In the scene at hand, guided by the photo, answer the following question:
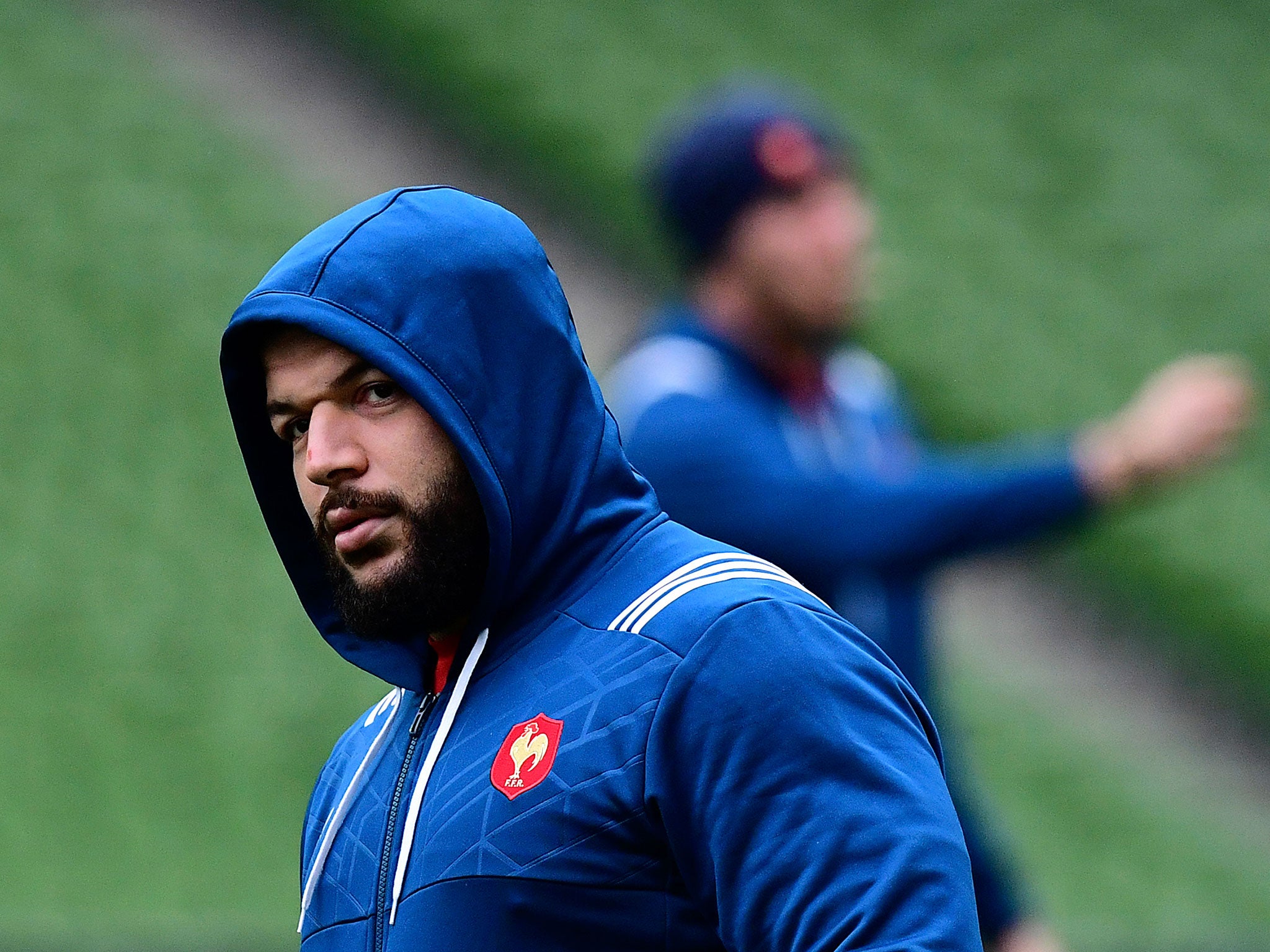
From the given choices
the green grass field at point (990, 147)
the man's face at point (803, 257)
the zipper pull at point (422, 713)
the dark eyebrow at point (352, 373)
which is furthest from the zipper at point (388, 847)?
the green grass field at point (990, 147)

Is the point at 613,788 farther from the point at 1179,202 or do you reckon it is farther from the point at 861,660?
the point at 1179,202

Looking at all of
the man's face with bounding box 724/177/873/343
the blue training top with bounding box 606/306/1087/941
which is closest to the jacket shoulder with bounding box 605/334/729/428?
the blue training top with bounding box 606/306/1087/941

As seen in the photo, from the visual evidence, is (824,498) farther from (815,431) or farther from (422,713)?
(422,713)

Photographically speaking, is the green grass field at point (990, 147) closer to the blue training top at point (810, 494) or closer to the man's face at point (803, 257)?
the man's face at point (803, 257)

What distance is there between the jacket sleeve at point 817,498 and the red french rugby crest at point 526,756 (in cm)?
177

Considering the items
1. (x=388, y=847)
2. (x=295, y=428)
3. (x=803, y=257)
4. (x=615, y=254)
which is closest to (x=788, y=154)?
(x=803, y=257)

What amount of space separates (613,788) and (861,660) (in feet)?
0.83

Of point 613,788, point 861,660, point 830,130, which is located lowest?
point 613,788

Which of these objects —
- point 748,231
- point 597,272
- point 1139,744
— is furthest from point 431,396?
point 597,272

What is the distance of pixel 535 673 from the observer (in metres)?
1.75

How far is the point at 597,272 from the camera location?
1145 cm

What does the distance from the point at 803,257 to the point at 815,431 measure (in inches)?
14.0

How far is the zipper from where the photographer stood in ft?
5.72

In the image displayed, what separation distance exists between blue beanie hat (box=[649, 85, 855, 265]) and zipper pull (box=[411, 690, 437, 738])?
2.01 m
